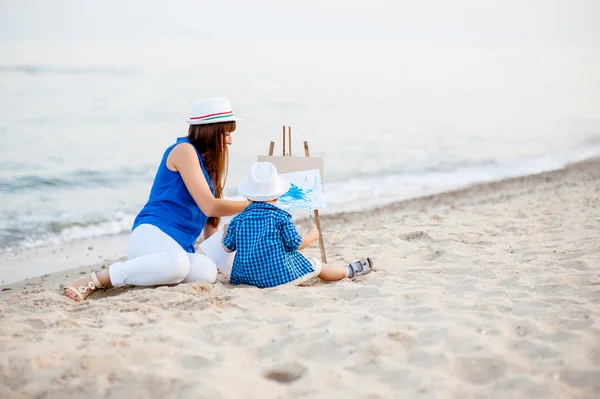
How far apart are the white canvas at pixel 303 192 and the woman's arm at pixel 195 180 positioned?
56cm

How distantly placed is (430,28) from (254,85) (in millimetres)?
17065

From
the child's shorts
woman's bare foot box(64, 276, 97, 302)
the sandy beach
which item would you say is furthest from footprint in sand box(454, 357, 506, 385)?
woman's bare foot box(64, 276, 97, 302)

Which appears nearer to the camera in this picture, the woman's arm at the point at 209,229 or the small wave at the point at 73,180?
the woman's arm at the point at 209,229

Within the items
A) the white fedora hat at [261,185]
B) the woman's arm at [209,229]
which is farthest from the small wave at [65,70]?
the white fedora hat at [261,185]

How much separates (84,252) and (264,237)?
296cm

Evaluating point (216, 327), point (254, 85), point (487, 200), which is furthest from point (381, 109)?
point (216, 327)

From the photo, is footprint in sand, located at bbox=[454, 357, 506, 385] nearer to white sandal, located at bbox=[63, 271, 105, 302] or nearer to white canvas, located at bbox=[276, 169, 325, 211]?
white canvas, located at bbox=[276, 169, 325, 211]

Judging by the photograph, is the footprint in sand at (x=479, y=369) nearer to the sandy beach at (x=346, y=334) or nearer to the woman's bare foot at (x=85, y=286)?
the sandy beach at (x=346, y=334)

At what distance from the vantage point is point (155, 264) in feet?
13.9

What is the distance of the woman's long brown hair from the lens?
4500 millimetres

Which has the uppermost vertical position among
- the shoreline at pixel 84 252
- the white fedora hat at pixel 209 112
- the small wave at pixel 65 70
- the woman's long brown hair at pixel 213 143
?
the small wave at pixel 65 70

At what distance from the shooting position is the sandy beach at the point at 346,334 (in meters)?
2.81

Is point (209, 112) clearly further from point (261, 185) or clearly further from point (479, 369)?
point (479, 369)

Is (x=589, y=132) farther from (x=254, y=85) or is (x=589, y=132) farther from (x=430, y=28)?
(x=430, y=28)
